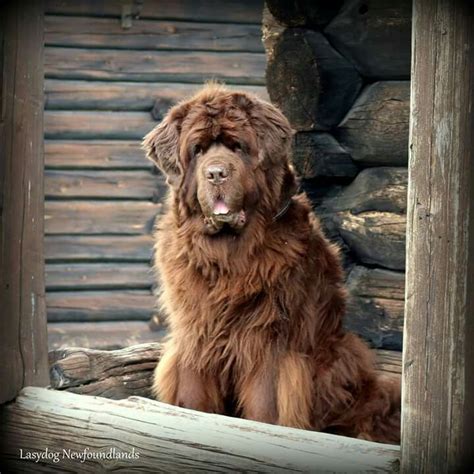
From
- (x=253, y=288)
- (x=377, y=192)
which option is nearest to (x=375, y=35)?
(x=377, y=192)

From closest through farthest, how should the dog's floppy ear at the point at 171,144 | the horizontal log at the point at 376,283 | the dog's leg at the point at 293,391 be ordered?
the dog's leg at the point at 293,391 < the dog's floppy ear at the point at 171,144 < the horizontal log at the point at 376,283

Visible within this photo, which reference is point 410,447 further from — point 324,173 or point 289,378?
point 324,173

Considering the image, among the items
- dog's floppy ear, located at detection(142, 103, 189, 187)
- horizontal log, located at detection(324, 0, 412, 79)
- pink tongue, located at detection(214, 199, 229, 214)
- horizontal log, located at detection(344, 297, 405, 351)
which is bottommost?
horizontal log, located at detection(344, 297, 405, 351)

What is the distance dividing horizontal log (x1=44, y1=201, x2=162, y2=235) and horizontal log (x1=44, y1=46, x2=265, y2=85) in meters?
1.26

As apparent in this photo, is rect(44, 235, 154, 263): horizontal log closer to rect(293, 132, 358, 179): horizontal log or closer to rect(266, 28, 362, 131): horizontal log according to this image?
rect(293, 132, 358, 179): horizontal log

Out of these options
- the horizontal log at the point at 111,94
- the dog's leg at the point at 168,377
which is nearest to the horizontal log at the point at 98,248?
the horizontal log at the point at 111,94

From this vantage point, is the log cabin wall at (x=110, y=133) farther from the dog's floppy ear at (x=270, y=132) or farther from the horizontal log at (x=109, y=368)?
the dog's floppy ear at (x=270, y=132)

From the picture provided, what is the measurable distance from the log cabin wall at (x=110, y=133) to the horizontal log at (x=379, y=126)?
463 cm

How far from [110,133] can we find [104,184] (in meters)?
0.51

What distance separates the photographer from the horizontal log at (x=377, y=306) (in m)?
5.90

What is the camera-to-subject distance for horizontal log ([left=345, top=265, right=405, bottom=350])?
5.90 metres

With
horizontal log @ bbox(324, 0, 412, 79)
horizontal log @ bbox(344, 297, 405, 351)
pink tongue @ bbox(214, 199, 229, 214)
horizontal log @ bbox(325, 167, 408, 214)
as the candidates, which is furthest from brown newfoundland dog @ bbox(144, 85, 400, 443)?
horizontal log @ bbox(324, 0, 412, 79)

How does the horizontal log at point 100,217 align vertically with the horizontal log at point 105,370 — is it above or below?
above

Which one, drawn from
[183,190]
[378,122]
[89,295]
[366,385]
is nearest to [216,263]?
[183,190]
